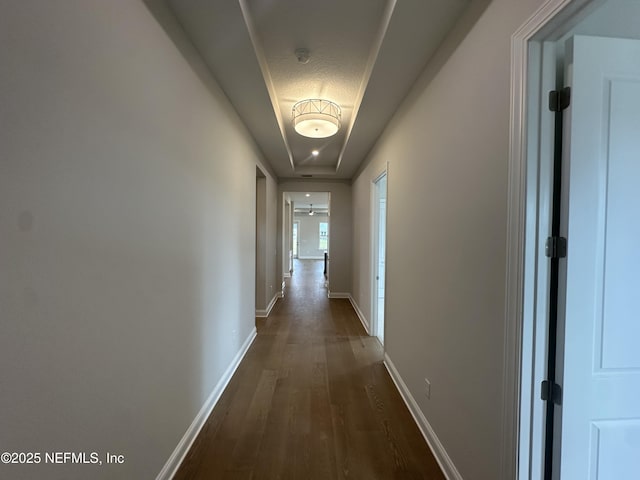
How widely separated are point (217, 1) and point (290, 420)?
2702 millimetres

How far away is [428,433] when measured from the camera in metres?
1.95

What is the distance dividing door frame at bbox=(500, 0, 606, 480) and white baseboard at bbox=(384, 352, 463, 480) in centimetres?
60

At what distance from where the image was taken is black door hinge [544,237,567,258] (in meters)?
1.09

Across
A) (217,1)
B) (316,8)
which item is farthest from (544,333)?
(217,1)

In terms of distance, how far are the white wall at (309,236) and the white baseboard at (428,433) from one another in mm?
12833

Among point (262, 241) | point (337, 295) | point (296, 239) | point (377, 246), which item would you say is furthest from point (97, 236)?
point (296, 239)

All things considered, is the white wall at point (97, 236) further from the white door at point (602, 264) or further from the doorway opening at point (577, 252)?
the white door at point (602, 264)

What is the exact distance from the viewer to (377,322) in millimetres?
4113

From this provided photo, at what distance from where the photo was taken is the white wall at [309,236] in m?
15.4

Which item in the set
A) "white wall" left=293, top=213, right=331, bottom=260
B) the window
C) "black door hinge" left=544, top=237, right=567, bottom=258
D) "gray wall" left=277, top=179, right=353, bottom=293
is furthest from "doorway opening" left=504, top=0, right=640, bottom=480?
the window

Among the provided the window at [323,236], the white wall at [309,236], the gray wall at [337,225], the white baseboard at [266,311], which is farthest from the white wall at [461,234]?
the window at [323,236]

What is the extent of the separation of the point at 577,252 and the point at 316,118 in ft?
7.15

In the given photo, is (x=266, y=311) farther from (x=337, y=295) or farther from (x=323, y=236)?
(x=323, y=236)

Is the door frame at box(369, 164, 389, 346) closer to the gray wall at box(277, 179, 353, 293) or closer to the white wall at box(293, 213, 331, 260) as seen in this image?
the gray wall at box(277, 179, 353, 293)
